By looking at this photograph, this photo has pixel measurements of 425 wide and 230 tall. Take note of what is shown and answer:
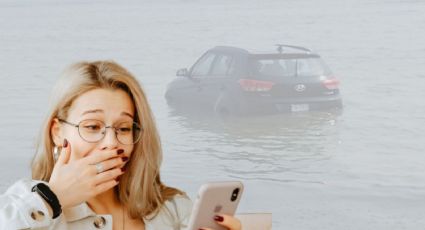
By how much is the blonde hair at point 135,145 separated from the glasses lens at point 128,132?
0.01m

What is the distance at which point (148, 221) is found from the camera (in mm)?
1773

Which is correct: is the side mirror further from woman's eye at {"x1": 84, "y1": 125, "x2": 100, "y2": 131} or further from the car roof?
woman's eye at {"x1": 84, "y1": 125, "x2": 100, "y2": 131}

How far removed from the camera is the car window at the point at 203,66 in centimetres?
583

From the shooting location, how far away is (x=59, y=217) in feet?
5.26

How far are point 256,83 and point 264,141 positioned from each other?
34 cm

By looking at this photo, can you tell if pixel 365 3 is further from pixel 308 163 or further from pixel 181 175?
pixel 181 175

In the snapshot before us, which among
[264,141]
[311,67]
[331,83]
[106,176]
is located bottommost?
[264,141]

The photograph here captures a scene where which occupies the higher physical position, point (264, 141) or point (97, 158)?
point (97, 158)

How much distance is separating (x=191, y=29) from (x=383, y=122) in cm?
124

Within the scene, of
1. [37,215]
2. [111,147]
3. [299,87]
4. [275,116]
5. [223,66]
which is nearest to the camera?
[37,215]

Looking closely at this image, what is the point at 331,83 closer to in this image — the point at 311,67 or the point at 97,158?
the point at 311,67

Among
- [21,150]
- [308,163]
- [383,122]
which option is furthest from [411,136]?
[21,150]

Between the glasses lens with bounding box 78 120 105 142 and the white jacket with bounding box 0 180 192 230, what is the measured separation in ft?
0.37

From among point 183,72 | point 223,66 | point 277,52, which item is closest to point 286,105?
point 277,52
